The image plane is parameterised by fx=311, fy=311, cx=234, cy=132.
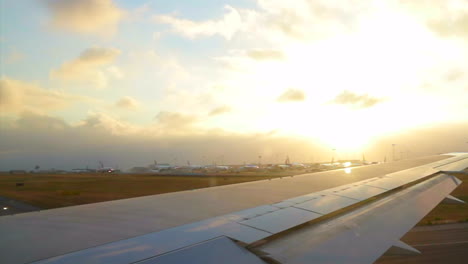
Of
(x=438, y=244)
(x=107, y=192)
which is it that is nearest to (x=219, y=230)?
(x=438, y=244)

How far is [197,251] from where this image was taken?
186cm

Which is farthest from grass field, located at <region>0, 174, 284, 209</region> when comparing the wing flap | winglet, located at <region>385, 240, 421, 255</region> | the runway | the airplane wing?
winglet, located at <region>385, 240, 421, 255</region>

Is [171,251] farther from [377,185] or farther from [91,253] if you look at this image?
[377,185]

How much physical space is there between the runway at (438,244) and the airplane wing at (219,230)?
133 inches

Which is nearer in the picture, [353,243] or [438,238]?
[353,243]

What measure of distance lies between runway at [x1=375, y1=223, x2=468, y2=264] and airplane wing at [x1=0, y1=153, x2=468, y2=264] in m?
3.37

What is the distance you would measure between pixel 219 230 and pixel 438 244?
29.9 ft

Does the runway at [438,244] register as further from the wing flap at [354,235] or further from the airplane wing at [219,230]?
the airplane wing at [219,230]

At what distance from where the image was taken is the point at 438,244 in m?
8.81

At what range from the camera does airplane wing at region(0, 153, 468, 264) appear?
189 centimetres

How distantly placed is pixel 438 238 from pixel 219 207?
909cm

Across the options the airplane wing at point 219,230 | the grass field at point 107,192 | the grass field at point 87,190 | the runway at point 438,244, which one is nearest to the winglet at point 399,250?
the airplane wing at point 219,230

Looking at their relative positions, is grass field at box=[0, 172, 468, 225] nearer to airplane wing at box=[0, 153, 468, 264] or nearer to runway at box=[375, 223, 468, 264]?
runway at box=[375, 223, 468, 264]

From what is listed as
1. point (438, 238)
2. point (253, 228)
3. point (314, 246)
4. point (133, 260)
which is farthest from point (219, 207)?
point (438, 238)
